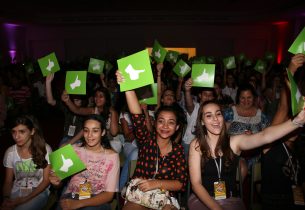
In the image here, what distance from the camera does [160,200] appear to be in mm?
2395

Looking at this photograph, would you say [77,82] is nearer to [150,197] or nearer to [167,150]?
[167,150]

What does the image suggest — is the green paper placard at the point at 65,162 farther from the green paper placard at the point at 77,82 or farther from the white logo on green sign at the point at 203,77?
the white logo on green sign at the point at 203,77

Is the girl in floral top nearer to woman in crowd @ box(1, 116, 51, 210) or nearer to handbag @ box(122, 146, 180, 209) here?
handbag @ box(122, 146, 180, 209)

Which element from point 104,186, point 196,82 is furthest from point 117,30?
point 104,186

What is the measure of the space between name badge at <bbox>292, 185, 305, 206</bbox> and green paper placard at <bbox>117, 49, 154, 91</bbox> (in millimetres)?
1498

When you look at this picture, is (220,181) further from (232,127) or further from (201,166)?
(232,127)

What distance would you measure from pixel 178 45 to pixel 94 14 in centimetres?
495

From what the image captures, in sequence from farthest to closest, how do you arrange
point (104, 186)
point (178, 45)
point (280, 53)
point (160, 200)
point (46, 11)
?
point (178, 45), point (280, 53), point (46, 11), point (104, 186), point (160, 200)

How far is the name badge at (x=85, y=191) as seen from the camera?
2.53 metres

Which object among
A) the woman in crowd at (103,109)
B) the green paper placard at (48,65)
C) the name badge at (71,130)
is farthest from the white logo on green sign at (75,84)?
the name badge at (71,130)

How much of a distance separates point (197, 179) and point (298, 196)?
0.83 metres

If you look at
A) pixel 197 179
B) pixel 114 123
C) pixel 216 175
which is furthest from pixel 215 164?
pixel 114 123

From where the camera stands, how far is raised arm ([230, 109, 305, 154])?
1.97 m

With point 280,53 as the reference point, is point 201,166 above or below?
below
